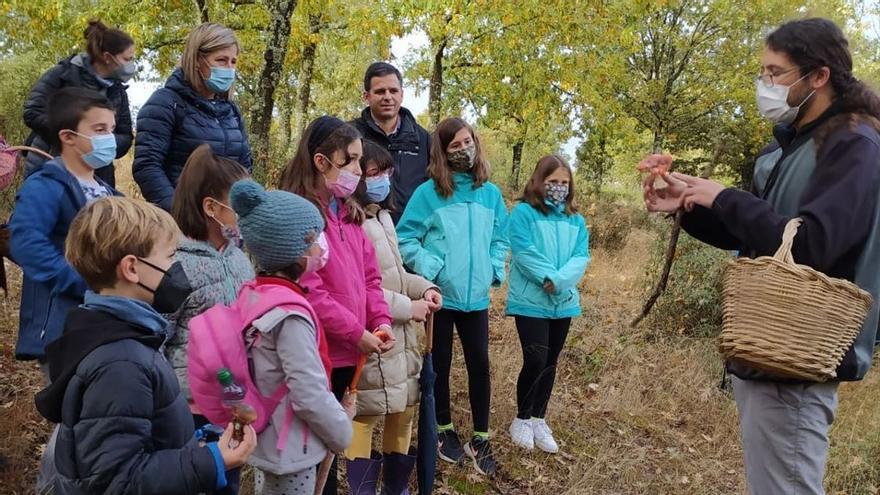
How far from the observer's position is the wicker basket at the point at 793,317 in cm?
210

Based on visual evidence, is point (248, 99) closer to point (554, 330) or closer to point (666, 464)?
point (554, 330)

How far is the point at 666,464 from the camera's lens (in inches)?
183

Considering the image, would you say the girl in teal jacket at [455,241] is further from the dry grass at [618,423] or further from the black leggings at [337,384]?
the black leggings at [337,384]

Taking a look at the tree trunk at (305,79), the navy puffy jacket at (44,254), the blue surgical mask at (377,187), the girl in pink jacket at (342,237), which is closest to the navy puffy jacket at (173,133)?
the navy puffy jacket at (44,254)

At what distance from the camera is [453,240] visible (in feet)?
12.9

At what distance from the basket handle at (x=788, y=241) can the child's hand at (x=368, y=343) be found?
164cm

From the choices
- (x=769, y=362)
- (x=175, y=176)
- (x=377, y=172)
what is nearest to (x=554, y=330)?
(x=377, y=172)

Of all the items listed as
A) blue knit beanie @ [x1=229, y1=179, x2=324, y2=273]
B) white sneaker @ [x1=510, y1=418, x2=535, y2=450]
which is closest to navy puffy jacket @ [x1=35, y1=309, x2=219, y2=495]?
blue knit beanie @ [x1=229, y1=179, x2=324, y2=273]

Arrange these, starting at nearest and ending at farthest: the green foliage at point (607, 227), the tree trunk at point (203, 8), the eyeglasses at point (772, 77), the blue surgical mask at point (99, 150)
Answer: the eyeglasses at point (772, 77)
the blue surgical mask at point (99, 150)
the tree trunk at point (203, 8)
the green foliage at point (607, 227)

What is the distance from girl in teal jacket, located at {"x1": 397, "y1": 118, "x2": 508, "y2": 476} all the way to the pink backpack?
1702mm

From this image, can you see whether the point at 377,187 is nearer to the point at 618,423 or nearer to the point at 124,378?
the point at 124,378

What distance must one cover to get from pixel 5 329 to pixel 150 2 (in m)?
6.57

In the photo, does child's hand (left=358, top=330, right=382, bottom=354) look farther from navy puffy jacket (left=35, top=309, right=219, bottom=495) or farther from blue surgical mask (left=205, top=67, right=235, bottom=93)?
blue surgical mask (left=205, top=67, right=235, bottom=93)

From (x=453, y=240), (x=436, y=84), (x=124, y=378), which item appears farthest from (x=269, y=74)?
(x=436, y=84)
